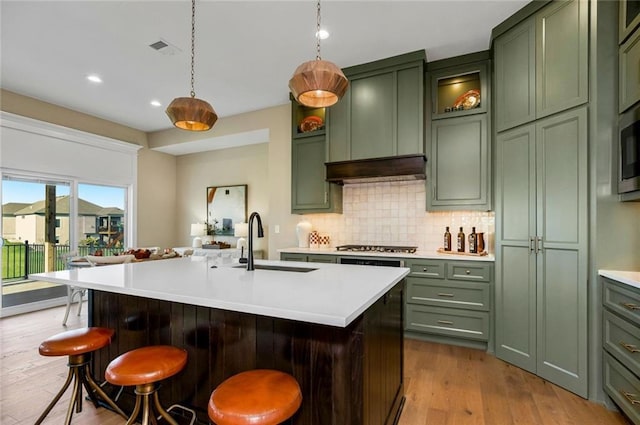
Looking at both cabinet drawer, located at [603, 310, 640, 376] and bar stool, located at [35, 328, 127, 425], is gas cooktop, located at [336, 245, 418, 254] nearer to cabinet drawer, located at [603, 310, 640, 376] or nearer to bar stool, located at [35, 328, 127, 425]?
cabinet drawer, located at [603, 310, 640, 376]

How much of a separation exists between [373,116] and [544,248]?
83.9 inches

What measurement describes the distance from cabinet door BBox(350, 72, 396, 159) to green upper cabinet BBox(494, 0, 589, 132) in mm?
1051

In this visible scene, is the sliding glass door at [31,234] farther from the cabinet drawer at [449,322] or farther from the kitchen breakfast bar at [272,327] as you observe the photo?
the cabinet drawer at [449,322]

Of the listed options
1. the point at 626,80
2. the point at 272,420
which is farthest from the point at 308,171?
the point at 272,420

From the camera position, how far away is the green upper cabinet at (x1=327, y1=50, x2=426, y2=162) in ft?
11.1

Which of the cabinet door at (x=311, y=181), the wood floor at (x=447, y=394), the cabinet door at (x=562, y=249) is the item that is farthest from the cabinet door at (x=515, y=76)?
the wood floor at (x=447, y=394)

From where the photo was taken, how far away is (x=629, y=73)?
79.2 inches

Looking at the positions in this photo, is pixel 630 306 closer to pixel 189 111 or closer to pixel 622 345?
pixel 622 345

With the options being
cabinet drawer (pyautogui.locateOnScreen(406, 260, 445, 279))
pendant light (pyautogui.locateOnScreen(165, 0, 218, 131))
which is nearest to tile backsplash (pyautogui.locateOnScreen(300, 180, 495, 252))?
cabinet drawer (pyautogui.locateOnScreen(406, 260, 445, 279))

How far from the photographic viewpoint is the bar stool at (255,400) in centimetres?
107

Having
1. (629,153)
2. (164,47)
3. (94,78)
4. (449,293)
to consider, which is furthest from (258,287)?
(94,78)

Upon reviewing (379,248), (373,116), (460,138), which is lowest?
(379,248)

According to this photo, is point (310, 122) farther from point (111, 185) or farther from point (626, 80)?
point (111, 185)

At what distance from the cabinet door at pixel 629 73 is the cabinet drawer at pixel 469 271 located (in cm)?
160
